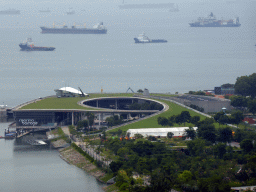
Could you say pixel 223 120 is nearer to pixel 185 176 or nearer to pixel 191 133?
pixel 191 133

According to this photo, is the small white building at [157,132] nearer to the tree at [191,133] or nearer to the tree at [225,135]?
the tree at [191,133]

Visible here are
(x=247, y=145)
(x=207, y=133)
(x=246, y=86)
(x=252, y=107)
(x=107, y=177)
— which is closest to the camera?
(x=107, y=177)

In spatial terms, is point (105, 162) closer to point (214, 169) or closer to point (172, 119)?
point (214, 169)

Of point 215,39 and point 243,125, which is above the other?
point 215,39

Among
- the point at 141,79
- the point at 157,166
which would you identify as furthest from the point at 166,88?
the point at 157,166

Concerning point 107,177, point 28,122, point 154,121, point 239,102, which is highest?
point 239,102

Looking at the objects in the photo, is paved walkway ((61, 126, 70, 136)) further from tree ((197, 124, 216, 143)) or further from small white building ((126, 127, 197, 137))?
tree ((197, 124, 216, 143))

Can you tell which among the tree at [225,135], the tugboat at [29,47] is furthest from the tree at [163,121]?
the tugboat at [29,47]

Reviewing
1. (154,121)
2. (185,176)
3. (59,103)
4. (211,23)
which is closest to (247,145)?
(185,176)

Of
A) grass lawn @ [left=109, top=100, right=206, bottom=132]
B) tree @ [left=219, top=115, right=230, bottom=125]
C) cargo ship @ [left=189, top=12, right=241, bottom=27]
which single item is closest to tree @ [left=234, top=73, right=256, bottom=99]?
grass lawn @ [left=109, top=100, right=206, bottom=132]
